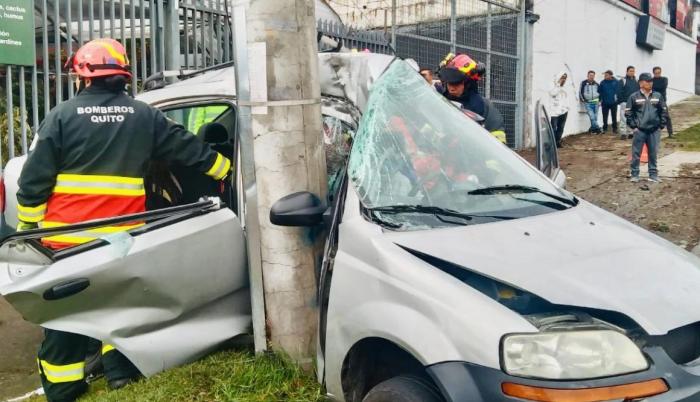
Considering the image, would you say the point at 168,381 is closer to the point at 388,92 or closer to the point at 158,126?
the point at 158,126

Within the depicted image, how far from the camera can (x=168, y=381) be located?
3.26 metres

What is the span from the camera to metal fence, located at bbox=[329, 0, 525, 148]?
11281 mm

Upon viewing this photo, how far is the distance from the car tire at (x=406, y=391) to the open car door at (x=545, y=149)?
1571mm

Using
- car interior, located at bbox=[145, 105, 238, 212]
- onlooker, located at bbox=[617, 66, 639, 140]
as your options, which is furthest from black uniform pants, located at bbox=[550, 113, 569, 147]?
car interior, located at bbox=[145, 105, 238, 212]

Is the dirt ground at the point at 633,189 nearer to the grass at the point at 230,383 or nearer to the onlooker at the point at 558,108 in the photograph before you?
the onlooker at the point at 558,108

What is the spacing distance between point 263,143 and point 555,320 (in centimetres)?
165

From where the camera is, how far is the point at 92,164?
3.49 m

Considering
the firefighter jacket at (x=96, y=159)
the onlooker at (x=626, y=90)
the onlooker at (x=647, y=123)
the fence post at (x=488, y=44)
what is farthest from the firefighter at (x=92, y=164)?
the onlooker at (x=626, y=90)

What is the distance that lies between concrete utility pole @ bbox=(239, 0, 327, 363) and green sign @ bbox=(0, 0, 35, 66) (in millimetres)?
3250

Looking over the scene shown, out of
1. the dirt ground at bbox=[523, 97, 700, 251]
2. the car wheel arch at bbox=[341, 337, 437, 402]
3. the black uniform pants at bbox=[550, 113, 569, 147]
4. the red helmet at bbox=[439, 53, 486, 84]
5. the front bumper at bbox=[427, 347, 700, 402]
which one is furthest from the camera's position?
the black uniform pants at bbox=[550, 113, 569, 147]

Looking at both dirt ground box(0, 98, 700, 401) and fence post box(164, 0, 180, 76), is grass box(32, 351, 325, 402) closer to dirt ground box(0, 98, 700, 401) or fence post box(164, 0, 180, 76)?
dirt ground box(0, 98, 700, 401)

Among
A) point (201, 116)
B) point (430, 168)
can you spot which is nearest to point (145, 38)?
point (201, 116)

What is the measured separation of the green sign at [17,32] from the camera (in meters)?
5.48

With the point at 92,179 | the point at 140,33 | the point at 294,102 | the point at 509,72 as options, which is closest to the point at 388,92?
the point at 294,102
